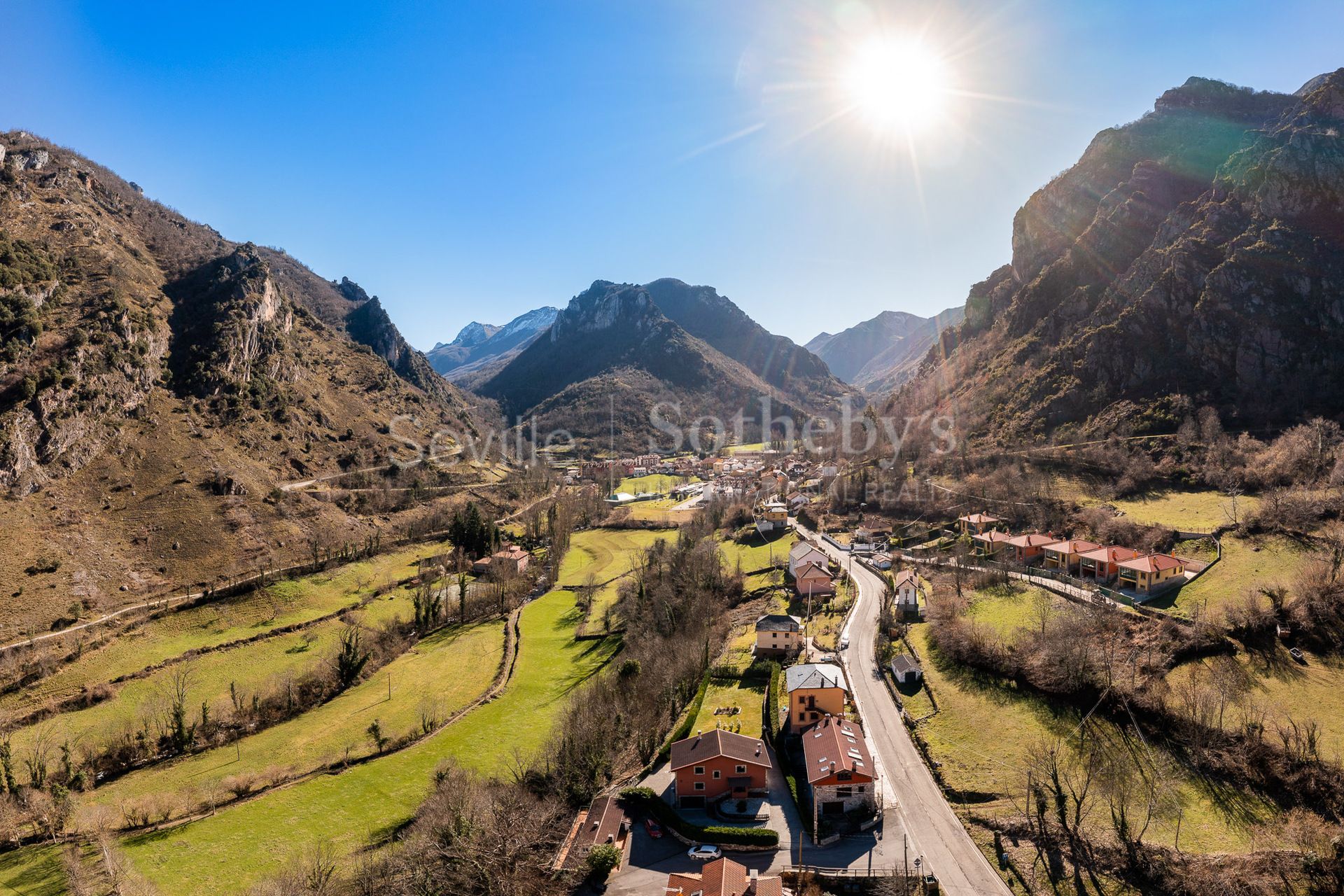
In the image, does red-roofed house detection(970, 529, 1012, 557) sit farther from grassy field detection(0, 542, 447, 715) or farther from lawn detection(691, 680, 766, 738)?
grassy field detection(0, 542, 447, 715)

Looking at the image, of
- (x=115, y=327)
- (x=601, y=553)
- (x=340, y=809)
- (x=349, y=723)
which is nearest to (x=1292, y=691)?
(x=340, y=809)

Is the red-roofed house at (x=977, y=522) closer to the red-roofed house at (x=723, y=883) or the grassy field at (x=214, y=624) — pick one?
the red-roofed house at (x=723, y=883)

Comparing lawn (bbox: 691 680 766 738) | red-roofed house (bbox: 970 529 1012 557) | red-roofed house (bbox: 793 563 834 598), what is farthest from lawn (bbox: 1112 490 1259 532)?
lawn (bbox: 691 680 766 738)

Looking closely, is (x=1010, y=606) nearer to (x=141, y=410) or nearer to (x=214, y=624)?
(x=214, y=624)

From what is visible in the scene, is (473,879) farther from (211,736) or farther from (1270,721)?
(1270,721)

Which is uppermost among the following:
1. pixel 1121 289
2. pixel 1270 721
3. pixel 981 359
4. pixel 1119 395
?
pixel 1121 289

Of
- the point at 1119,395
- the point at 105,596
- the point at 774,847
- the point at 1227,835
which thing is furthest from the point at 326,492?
the point at 1119,395

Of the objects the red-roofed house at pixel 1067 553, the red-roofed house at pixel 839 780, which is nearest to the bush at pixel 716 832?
the red-roofed house at pixel 839 780
